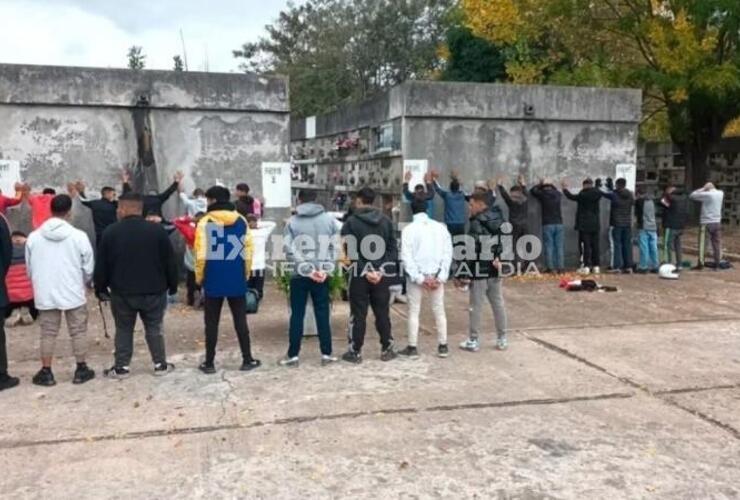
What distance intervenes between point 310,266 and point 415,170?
603 cm

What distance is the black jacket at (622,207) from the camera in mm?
12570

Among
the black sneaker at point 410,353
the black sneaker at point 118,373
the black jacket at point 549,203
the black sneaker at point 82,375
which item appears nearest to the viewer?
the black sneaker at point 82,375

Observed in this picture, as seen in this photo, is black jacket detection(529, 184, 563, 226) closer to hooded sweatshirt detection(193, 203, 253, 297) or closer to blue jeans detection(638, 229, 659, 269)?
blue jeans detection(638, 229, 659, 269)

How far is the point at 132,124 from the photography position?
1121 cm

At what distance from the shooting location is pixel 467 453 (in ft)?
15.5

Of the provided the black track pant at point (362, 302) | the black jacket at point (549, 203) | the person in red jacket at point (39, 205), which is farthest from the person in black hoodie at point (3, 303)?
the black jacket at point (549, 203)

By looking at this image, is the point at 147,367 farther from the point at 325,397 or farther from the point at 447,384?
the point at 447,384

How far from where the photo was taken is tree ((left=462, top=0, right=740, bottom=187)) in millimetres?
15547

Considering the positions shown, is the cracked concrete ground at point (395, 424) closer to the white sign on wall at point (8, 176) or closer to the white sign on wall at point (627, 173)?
the white sign on wall at point (8, 176)

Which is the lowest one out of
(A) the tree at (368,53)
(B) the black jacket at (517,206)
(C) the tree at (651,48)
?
(B) the black jacket at (517,206)

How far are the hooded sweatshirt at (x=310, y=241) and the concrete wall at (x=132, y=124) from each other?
5140mm

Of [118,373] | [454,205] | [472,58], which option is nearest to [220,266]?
[118,373]

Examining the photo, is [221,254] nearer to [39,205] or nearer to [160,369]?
[160,369]

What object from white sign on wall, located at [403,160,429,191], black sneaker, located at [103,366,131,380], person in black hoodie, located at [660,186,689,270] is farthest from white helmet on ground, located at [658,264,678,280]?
black sneaker, located at [103,366,131,380]
